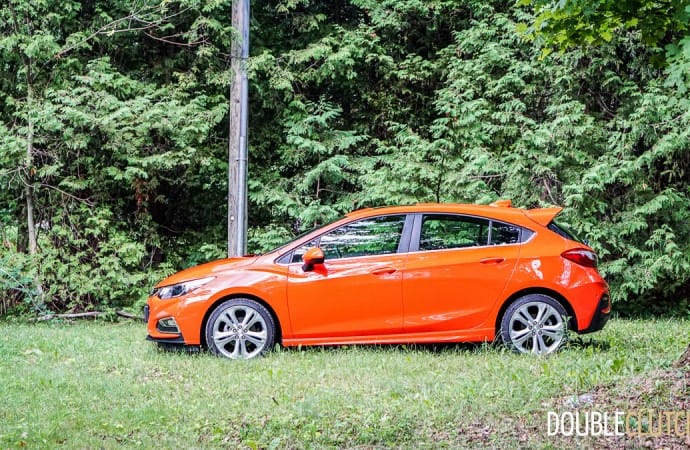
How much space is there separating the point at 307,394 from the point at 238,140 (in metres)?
6.96

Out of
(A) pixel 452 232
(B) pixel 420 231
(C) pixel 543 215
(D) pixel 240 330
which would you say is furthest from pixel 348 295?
(C) pixel 543 215

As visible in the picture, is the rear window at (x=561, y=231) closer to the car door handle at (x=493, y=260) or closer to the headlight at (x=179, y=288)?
the car door handle at (x=493, y=260)

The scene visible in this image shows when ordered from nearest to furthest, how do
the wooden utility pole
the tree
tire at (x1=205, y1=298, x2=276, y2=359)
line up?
1. the tree
2. tire at (x1=205, y1=298, x2=276, y2=359)
3. the wooden utility pole

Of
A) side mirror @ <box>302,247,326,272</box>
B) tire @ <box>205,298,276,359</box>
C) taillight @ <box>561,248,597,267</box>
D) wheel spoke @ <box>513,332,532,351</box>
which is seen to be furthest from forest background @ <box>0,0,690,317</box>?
tire @ <box>205,298,276,359</box>

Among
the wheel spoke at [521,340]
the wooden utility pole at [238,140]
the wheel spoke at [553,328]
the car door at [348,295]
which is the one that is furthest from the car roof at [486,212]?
the wooden utility pole at [238,140]

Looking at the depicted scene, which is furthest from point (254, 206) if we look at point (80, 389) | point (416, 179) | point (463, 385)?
point (463, 385)

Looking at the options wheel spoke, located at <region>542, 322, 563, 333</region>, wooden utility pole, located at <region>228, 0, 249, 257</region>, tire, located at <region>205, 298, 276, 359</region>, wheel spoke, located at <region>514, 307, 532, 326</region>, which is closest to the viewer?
wheel spoke, located at <region>542, 322, 563, 333</region>

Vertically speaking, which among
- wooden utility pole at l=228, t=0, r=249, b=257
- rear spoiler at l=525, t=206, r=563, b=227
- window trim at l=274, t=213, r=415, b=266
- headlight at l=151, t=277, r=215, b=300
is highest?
wooden utility pole at l=228, t=0, r=249, b=257

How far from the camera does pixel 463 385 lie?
18.1 feet

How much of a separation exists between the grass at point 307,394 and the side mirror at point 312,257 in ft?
3.06

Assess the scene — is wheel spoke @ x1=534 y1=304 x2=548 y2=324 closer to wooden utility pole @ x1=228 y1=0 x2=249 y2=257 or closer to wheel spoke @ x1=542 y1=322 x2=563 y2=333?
wheel spoke @ x1=542 y1=322 x2=563 y2=333

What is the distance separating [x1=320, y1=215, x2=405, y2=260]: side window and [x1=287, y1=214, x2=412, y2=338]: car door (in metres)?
0.05

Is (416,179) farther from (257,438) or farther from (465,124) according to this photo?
(257,438)

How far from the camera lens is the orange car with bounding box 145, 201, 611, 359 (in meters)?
7.05
